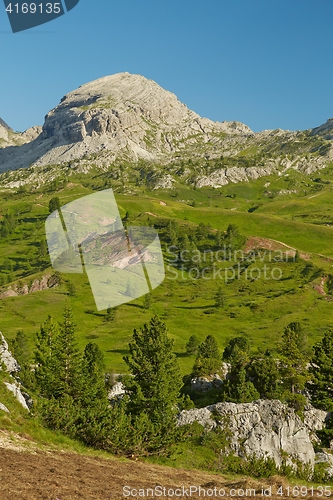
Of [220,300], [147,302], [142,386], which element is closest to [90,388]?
[142,386]

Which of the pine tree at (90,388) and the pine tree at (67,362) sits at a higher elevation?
the pine tree at (67,362)

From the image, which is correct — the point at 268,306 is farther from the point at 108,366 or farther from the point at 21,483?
the point at 21,483

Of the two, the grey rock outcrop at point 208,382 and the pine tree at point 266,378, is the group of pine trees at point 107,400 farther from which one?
the grey rock outcrop at point 208,382

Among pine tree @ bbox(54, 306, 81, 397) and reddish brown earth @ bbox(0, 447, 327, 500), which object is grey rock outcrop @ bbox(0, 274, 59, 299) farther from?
reddish brown earth @ bbox(0, 447, 327, 500)

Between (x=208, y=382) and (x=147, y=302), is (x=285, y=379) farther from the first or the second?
(x=147, y=302)

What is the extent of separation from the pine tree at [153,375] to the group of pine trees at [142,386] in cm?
9

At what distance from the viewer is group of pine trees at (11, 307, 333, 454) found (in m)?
33.9

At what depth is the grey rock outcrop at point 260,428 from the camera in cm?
5056

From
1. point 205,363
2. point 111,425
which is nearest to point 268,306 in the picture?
point 205,363

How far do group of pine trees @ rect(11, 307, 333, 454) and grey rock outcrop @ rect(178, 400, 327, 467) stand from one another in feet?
15.5

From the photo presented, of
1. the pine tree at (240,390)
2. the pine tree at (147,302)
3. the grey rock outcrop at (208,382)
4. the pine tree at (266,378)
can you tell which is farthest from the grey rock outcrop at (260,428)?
the pine tree at (147,302)

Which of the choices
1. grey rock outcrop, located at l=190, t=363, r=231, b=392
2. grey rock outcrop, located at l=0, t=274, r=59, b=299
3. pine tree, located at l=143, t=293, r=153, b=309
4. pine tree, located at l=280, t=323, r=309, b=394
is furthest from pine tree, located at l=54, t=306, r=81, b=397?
grey rock outcrop, located at l=0, t=274, r=59, b=299

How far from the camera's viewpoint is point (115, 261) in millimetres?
191375

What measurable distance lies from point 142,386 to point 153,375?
6.75 ft
